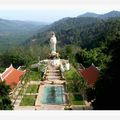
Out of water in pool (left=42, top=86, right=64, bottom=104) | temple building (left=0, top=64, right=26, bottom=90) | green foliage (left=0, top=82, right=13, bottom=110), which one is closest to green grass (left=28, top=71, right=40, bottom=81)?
temple building (left=0, top=64, right=26, bottom=90)

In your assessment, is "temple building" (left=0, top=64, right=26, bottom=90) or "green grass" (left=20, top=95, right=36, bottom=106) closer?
"green grass" (left=20, top=95, right=36, bottom=106)

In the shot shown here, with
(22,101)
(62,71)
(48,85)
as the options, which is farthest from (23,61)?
(22,101)

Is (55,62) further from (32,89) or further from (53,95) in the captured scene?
(53,95)

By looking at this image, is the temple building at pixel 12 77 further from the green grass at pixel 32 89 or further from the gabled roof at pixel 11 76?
the green grass at pixel 32 89

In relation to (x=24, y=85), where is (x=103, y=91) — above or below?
above

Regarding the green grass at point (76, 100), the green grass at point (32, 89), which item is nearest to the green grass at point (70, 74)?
the green grass at point (32, 89)

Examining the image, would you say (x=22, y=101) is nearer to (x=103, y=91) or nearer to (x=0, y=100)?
(x=0, y=100)

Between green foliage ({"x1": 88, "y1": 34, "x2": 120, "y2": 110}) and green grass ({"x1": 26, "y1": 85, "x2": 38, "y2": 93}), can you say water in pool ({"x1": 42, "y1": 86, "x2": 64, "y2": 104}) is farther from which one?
green foliage ({"x1": 88, "y1": 34, "x2": 120, "y2": 110})
